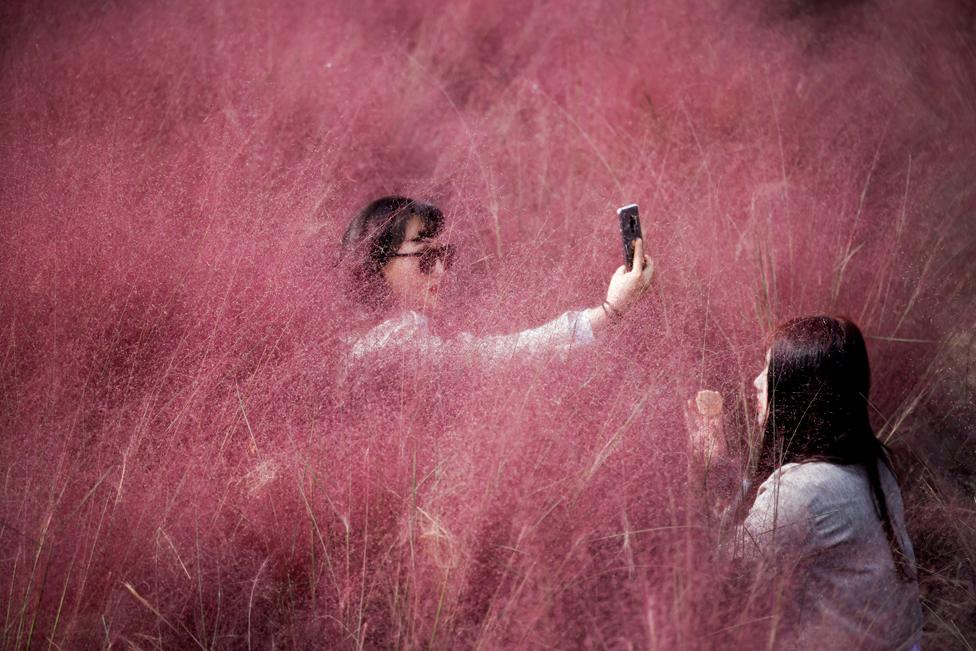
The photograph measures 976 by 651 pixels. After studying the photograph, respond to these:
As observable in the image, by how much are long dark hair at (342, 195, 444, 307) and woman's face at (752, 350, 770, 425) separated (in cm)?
87

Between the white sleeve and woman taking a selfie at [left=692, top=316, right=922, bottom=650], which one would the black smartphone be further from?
woman taking a selfie at [left=692, top=316, right=922, bottom=650]

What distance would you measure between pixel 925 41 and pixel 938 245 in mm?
915

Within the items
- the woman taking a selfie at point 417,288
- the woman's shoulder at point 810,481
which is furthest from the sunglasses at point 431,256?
the woman's shoulder at point 810,481

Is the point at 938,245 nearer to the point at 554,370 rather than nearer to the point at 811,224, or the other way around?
the point at 811,224

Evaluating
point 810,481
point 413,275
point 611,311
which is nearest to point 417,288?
point 413,275

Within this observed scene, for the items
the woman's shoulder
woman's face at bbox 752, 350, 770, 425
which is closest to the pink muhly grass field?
woman's face at bbox 752, 350, 770, 425

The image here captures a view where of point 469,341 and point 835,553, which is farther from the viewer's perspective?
point 469,341

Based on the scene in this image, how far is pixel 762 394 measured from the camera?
1654 millimetres

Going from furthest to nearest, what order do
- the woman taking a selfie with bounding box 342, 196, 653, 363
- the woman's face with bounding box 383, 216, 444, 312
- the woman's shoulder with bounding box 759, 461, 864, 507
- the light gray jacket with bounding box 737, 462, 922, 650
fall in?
the woman's face with bounding box 383, 216, 444, 312 → the woman taking a selfie with bounding box 342, 196, 653, 363 → the woman's shoulder with bounding box 759, 461, 864, 507 → the light gray jacket with bounding box 737, 462, 922, 650

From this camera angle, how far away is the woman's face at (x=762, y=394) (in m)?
1.59

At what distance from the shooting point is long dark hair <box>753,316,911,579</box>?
4.96 ft

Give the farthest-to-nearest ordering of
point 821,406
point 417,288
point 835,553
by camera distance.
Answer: point 417,288
point 821,406
point 835,553

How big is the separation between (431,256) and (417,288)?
0.37ft

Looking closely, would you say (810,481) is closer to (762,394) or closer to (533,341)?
(762,394)
